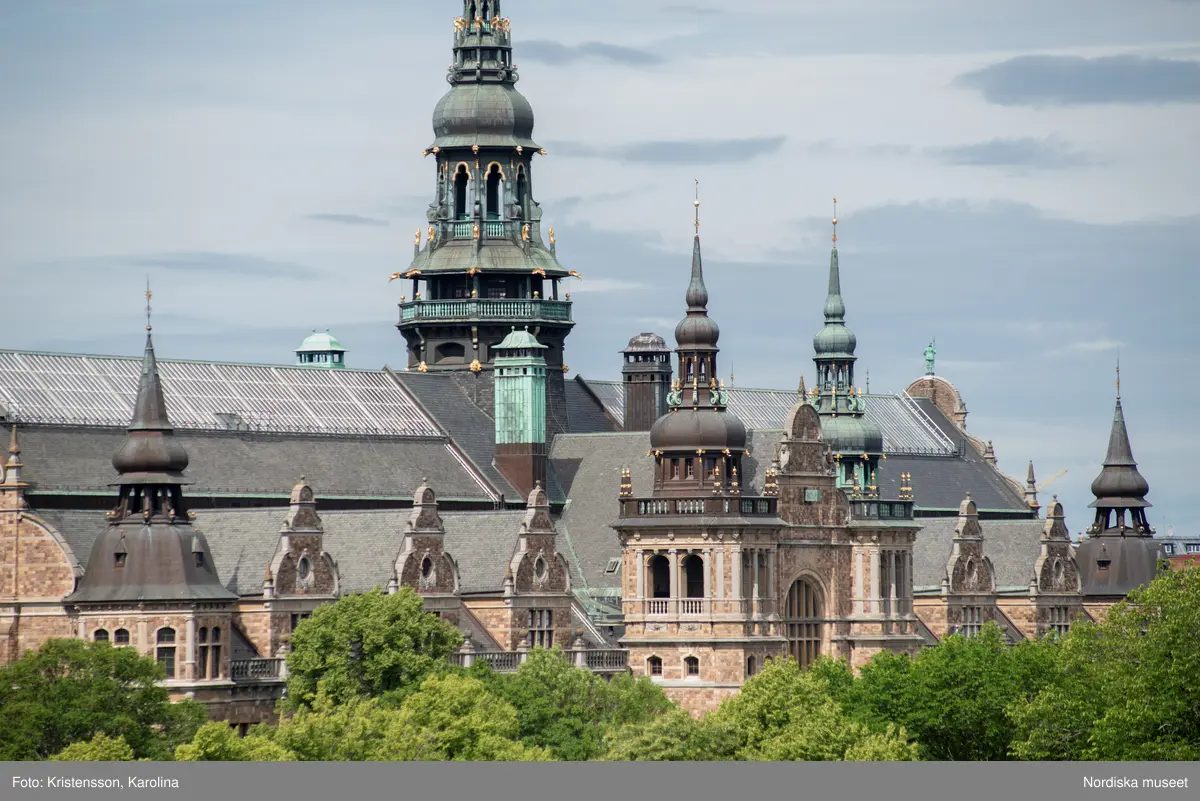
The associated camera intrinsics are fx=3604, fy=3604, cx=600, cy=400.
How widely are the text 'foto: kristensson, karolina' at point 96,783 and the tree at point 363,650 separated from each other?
1618 inches

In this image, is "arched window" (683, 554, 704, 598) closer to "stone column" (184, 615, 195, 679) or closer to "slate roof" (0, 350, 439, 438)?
"slate roof" (0, 350, 439, 438)

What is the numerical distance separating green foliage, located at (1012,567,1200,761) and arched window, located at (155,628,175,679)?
37413 millimetres

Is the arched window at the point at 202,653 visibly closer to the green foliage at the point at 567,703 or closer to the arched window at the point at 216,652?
the arched window at the point at 216,652

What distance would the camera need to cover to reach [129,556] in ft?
526

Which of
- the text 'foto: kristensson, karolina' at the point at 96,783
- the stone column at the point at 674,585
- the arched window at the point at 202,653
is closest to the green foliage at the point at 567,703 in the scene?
the arched window at the point at 202,653

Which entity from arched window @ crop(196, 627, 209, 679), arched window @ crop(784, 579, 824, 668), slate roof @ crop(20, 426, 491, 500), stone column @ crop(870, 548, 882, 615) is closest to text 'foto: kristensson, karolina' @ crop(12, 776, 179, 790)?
arched window @ crop(196, 627, 209, 679)

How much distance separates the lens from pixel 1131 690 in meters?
137

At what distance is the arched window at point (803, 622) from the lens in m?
190

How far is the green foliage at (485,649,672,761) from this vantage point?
157 m

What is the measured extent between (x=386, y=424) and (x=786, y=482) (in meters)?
22.3

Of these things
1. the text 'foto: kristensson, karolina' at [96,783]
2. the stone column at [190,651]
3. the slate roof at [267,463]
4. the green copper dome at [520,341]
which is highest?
the green copper dome at [520,341]

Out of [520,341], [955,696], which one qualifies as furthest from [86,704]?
[520,341]

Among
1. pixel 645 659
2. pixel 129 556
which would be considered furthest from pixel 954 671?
pixel 129 556

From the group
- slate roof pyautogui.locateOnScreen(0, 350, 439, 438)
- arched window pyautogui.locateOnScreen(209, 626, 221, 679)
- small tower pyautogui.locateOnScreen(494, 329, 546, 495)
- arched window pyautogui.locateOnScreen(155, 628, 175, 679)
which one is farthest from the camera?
small tower pyautogui.locateOnScreen(494, 329, 546, 495)
